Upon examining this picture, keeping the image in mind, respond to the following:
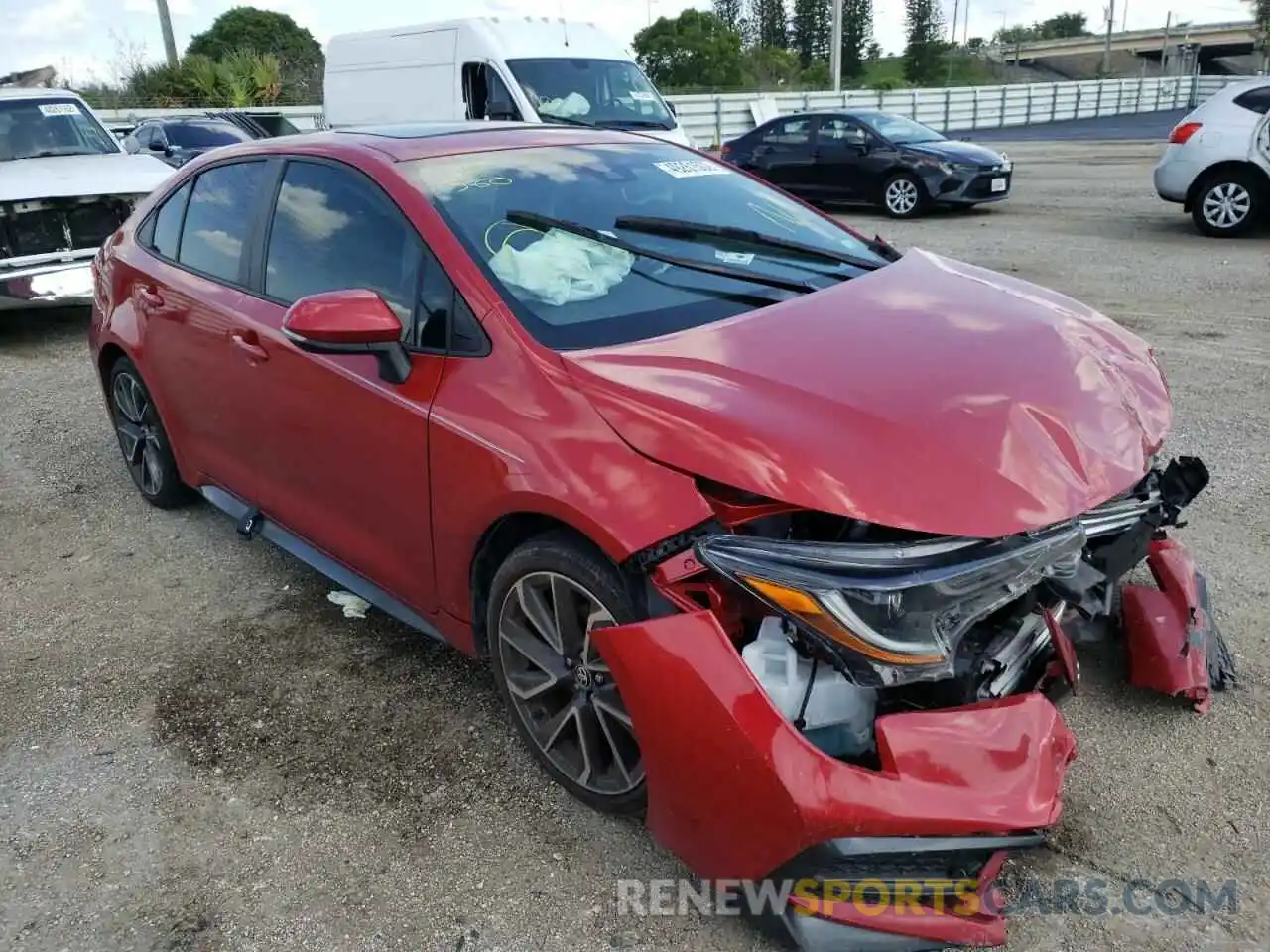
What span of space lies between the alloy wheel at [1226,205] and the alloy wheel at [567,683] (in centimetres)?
1025

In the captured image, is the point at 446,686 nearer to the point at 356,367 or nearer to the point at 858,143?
the point at 356,367

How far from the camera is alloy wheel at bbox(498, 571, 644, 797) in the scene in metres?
2.49

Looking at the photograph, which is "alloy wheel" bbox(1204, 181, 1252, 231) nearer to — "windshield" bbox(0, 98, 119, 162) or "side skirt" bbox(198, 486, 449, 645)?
"side skirt" bbox(198, 486, 449, 645)

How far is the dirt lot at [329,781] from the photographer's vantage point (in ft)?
7.79

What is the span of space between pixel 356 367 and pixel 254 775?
1194 millimetres

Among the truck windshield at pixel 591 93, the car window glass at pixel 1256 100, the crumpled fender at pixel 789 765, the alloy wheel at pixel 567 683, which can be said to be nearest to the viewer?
the crumpled fender at pixel 789 765

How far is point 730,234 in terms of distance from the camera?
3.31 m

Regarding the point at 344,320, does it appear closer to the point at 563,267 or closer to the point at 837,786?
the point at 563,267

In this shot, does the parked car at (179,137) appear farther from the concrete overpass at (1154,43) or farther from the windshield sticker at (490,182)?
the concrete overpass at (1154,43)

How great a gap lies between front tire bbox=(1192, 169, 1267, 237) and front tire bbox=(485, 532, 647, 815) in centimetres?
1023

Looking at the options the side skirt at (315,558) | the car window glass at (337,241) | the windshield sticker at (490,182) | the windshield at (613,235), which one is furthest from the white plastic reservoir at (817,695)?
the windshield sticker at (490,182)

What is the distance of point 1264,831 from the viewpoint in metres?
2.49

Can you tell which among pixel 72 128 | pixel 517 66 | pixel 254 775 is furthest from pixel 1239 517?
pixel 517 66

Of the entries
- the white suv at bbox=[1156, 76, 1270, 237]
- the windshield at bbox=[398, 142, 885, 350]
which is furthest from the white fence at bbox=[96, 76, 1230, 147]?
the windshield at bbox=[398, 142, 885, 350]
